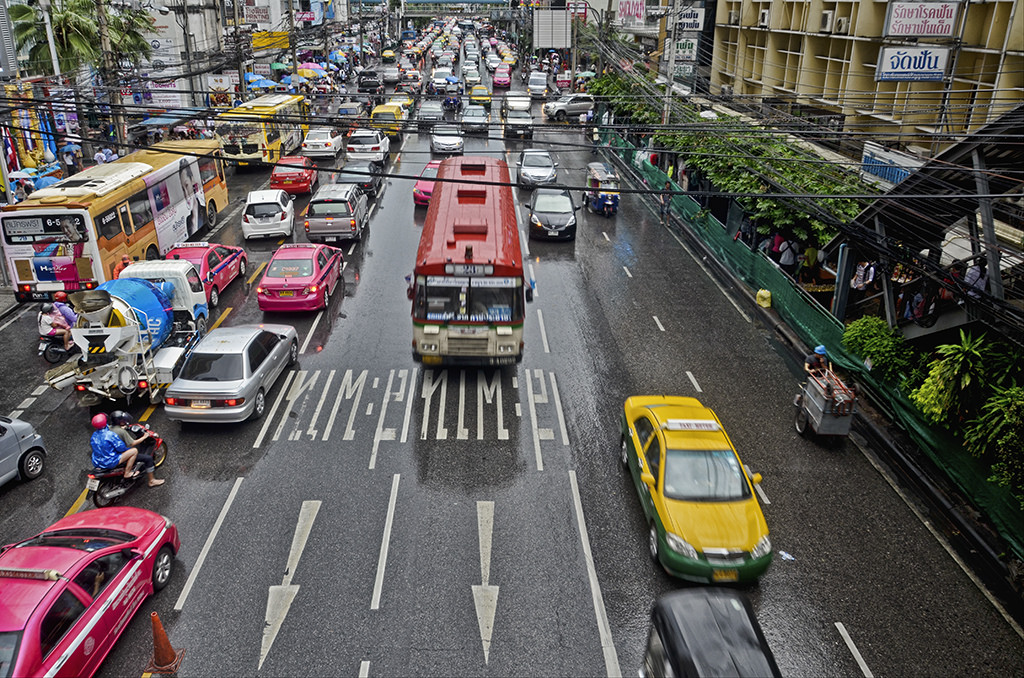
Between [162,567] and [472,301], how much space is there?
7793mm

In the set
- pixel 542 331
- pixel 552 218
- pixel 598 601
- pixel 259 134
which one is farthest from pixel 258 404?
pixel 259 134

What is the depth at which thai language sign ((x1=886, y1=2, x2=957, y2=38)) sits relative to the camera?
2203cm

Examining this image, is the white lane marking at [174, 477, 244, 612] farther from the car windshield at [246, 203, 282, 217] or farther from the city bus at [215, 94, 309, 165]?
the city bus at [215, 94, 309, 165]

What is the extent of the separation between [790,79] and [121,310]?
34783 mm

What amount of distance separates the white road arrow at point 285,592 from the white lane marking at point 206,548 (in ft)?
3.96

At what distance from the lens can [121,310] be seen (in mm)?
15664

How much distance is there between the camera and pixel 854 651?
9.70m

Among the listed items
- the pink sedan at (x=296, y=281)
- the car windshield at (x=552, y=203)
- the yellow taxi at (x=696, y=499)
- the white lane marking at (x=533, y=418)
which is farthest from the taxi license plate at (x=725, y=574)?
the car windshield at (x=552, y=203)

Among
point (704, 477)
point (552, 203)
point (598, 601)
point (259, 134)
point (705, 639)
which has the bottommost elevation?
point (598, 601)

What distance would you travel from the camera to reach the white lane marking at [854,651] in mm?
9391

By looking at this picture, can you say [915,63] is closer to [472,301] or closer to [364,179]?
[472,301]

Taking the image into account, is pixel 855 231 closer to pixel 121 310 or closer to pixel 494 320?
pixel 494 320

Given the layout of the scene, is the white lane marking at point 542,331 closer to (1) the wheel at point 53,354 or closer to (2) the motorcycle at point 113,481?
(2) the motorcycle at point 113,481

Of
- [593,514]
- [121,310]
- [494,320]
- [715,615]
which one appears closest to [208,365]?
[121,310]
